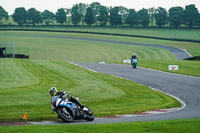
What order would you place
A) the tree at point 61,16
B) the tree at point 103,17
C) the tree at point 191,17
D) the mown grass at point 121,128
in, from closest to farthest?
the mown grass at point 121,128 → the tree at point 191,17 → the tree at point 103,17 → the tree at point 61,16

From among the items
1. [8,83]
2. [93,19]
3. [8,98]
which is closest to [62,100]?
[8,98]

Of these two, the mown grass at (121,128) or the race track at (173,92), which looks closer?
the mown grass at (121,128)

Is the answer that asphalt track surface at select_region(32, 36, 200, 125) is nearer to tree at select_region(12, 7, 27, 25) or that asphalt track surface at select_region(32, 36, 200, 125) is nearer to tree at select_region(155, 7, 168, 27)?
tree at select_region(155, 7, 168, 27)

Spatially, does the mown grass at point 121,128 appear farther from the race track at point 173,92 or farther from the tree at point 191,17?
the tree at point 191,17

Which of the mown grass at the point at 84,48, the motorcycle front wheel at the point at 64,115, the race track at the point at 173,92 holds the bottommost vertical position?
the mown grass at the point at 84,48

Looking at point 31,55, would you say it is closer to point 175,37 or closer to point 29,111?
point 175,37

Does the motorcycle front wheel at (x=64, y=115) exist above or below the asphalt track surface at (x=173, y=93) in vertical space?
above

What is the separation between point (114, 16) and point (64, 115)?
15121 cm

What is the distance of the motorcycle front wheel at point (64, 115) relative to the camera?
46.4 feet

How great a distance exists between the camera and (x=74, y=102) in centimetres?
1466

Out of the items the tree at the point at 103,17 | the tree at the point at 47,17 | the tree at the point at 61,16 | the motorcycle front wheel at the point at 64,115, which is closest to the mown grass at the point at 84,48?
the motorcycle front wheel at the point at 64,115

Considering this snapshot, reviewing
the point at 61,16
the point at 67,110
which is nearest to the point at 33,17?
the point at 61,16

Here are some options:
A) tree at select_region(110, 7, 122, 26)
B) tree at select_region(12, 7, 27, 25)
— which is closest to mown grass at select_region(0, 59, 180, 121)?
tree at select_region(110, 7, 122, 26)

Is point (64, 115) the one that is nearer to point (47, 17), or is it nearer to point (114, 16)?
point (114, 16)
